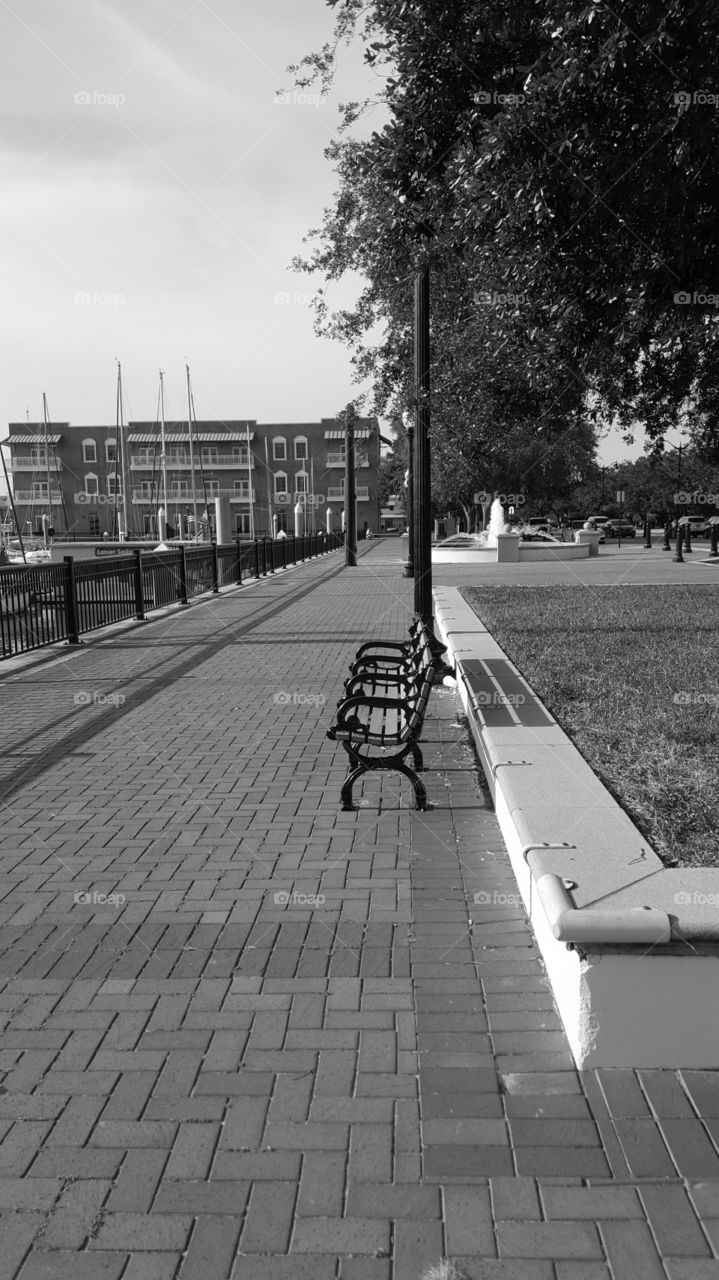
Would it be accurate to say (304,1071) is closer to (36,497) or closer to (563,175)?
(563,175)

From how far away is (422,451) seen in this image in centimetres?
941

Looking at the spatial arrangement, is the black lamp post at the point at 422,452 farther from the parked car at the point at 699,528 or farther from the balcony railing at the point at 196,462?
the balcony railing at the point at 196,462

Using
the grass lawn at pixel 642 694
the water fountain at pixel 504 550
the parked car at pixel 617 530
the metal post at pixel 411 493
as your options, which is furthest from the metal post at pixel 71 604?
the parked car at pixel 617 530

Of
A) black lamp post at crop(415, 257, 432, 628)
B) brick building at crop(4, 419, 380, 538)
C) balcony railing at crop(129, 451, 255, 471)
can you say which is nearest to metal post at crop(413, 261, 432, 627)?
black lamp post at crop(415, 257, 432, 628)

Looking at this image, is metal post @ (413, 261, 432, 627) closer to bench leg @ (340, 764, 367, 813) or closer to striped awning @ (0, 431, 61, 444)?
bench leg @ (340, 764, 367, 813)

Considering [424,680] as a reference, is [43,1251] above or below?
below

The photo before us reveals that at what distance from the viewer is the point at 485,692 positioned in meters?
7.30

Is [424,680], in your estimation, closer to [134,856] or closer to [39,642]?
[134,856]

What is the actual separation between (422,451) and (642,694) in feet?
10.6

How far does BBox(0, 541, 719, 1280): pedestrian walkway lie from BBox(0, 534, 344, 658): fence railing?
5.91 meters

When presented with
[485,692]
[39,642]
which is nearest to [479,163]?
[485,692]

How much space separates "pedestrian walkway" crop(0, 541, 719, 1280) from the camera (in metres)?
2.34

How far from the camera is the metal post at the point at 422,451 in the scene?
9359 mm

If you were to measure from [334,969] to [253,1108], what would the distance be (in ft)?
2.94
